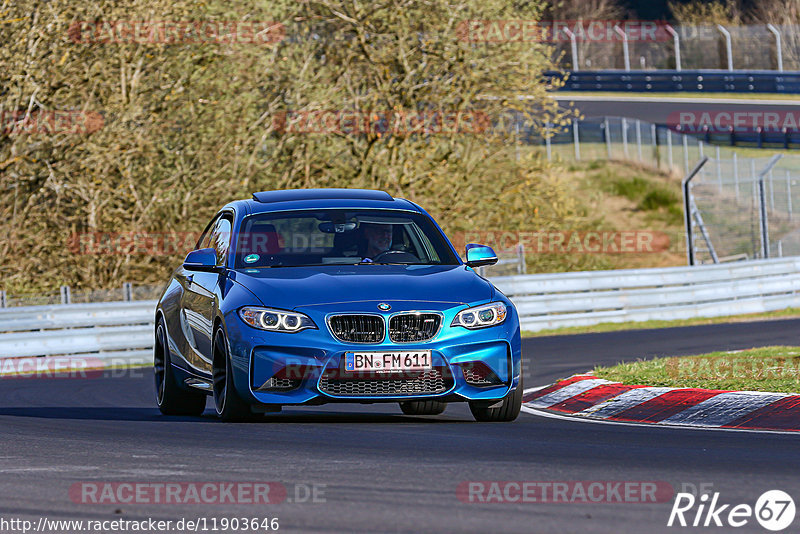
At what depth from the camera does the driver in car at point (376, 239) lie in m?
10.7

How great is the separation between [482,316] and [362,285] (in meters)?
0.81

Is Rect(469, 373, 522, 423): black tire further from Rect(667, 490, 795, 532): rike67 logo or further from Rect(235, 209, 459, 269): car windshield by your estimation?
Rect(667, 490, 795, 532): rike67 logo

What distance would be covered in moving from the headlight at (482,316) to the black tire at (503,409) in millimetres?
502

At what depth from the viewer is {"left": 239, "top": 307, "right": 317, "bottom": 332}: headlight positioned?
31.2 ft

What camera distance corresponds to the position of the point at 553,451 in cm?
825

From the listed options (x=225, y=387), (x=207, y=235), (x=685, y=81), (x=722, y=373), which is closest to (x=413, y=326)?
(x=225, y=387)

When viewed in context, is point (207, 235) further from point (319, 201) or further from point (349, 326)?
point (349, 326)

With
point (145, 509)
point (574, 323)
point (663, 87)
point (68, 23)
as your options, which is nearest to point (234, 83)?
point (68, 23)

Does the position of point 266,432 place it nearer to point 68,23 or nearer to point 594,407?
point 594,407

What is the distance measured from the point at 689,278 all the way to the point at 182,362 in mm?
15502

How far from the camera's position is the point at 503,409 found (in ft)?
33.4

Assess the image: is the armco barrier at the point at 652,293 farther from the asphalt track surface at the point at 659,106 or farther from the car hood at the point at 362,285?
the asphalt track surface at the point at 659,106

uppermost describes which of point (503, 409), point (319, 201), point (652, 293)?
point (319, 201)

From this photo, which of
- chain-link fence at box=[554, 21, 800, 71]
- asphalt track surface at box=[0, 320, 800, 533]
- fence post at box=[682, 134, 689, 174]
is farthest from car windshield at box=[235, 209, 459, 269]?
chain-link fence at box=[554, 21, 800, 71]
